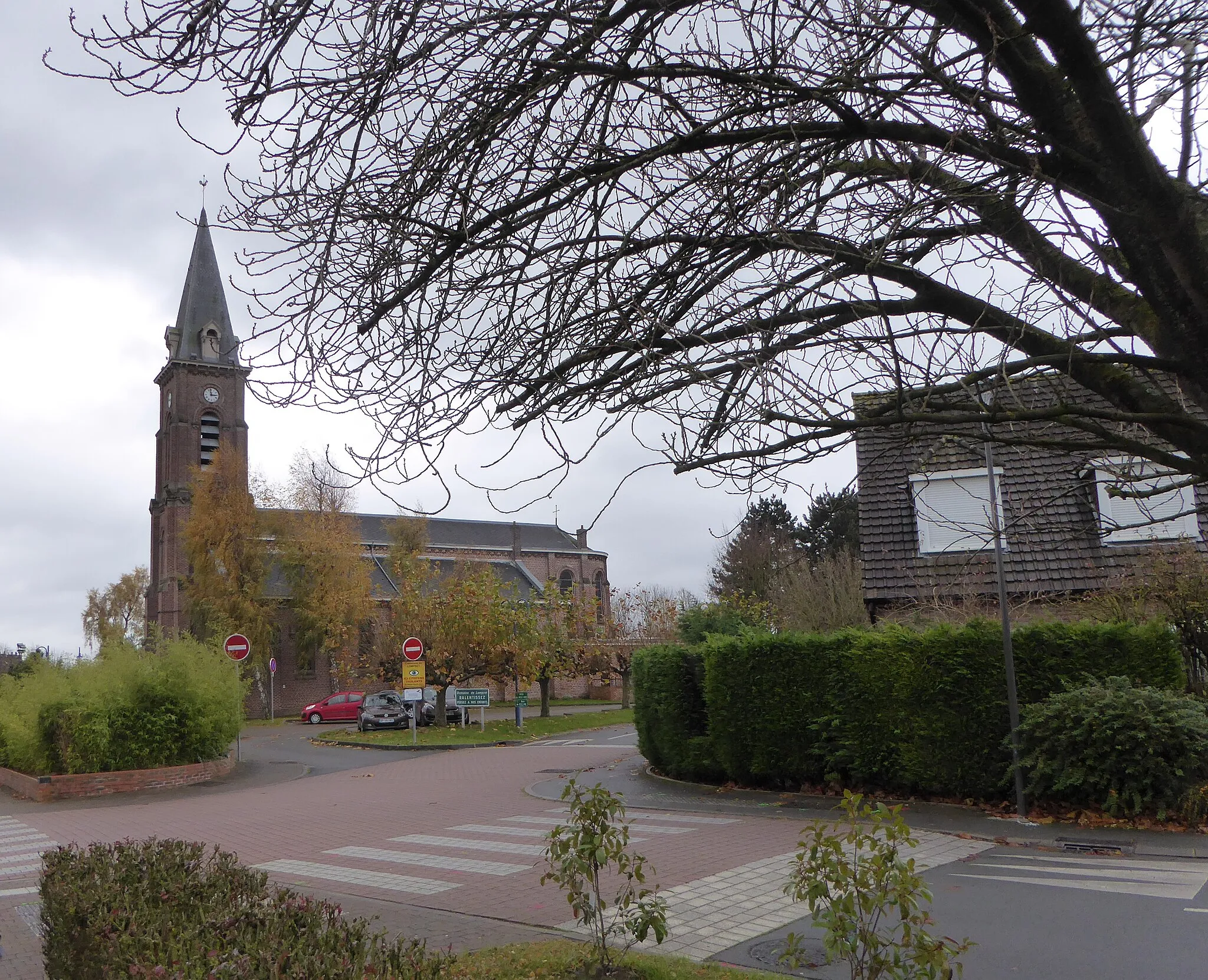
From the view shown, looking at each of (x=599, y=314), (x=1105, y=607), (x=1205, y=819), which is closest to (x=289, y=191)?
(x=599, y=314)

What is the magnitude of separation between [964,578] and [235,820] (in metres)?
12.7

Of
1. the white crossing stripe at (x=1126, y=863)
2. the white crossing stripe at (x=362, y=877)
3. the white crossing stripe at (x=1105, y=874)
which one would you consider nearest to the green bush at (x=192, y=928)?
the white crossing stripe at (x=362, y=877)

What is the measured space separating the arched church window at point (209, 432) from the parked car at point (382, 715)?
27.6m

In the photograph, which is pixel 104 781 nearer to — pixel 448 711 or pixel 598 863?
pixel 598 863

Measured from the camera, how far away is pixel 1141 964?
238 inches

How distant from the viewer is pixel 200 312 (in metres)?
58.1

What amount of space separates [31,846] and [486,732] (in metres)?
19.5

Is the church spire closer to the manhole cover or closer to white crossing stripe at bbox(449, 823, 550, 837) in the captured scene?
white crossing stripe at bbox(449, 823, 550, 837)

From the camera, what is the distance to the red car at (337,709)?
142 ft

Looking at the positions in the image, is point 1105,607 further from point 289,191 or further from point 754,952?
point 289,191

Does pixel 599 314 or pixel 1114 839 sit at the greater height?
pixel 599 314

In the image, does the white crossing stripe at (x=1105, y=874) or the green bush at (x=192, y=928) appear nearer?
the green bush at (x=192, y=928)

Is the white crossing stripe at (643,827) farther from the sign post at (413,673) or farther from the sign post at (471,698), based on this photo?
the sign post at (471,698)

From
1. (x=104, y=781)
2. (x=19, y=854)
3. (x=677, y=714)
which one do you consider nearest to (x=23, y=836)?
(x=19, y=854)
